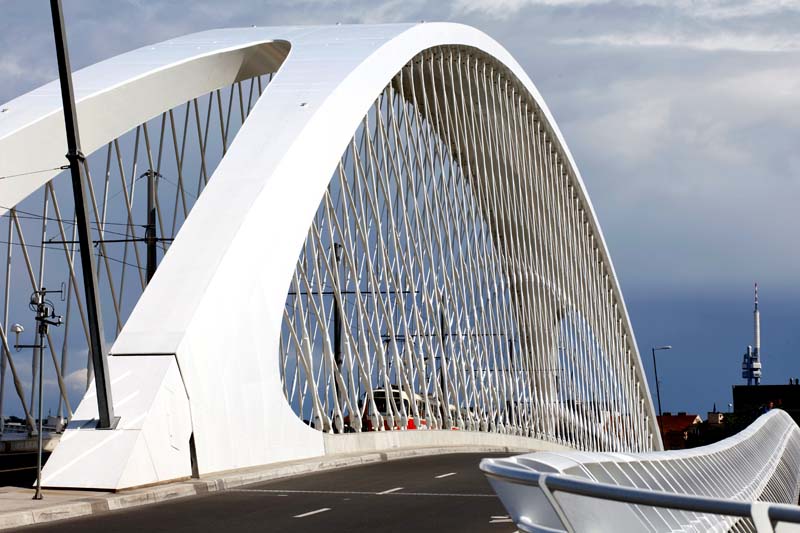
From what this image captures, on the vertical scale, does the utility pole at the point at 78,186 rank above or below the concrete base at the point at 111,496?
above

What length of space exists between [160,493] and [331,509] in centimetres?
252

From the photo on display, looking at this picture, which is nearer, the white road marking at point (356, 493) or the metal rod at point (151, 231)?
the white road marking at point (356, 493)

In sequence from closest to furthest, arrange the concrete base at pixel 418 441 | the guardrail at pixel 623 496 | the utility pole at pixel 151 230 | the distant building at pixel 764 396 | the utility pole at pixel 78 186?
the guardrail at pixel 623 496 → the utility pole at pixel 78 186 → the concrete base at pixel 418 441 → the utility pole at pixel 151 230 → the distant building at pixel 764 396

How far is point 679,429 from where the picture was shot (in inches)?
5005

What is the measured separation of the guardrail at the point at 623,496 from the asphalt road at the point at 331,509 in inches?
129

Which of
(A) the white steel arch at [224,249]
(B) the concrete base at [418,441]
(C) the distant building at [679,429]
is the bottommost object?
(C) the distant building at [679,429]

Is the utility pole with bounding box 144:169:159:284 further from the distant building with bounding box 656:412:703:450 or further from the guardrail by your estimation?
the distant building with bounding box 656:412:703:450

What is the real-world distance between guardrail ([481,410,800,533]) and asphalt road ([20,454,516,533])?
10.7ft

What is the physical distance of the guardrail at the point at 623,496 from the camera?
175 inches

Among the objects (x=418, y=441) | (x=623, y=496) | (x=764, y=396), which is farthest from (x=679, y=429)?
(x=623, y=496)

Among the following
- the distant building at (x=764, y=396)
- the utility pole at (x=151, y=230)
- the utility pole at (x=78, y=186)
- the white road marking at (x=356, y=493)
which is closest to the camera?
the utility pole at (x=78, y=186)

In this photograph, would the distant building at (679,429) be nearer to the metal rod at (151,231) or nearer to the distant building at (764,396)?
the distant building at (764,396)

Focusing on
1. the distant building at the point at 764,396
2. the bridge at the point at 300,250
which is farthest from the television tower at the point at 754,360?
the bridge at the point at 300,250

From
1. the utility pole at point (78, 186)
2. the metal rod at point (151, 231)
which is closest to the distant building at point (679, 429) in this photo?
the metal rod at point (151, 231)
